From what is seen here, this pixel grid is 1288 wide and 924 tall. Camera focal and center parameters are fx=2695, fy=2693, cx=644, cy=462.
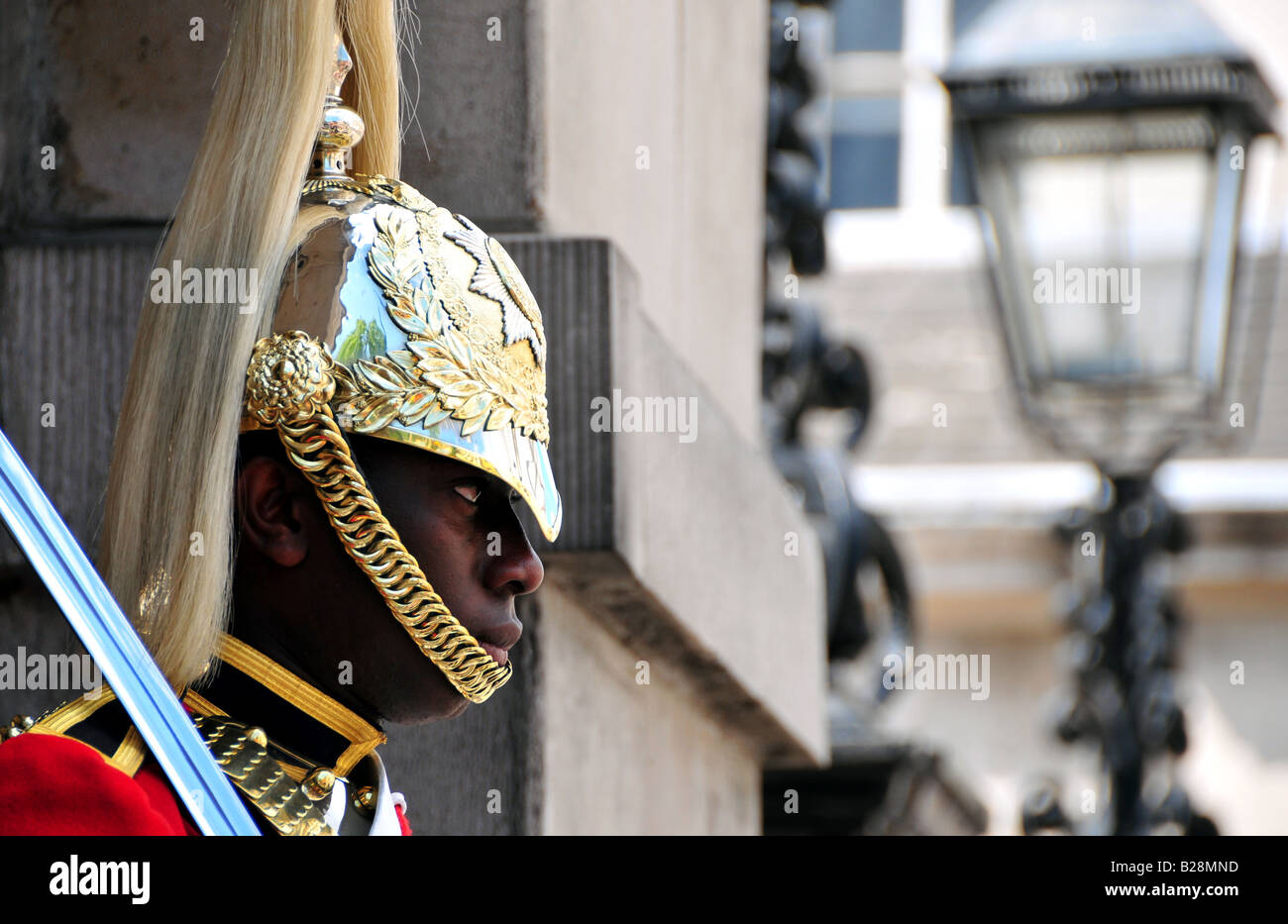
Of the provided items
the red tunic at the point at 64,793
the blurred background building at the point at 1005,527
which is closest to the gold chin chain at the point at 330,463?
the red tunic at the point at 64,793

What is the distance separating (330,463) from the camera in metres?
3.60

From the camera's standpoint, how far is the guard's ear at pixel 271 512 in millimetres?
3627

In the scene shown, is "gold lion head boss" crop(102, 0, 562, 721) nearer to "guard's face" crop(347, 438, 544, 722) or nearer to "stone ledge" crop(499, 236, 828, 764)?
"guard's face" crop(347, 438, 544, 722)

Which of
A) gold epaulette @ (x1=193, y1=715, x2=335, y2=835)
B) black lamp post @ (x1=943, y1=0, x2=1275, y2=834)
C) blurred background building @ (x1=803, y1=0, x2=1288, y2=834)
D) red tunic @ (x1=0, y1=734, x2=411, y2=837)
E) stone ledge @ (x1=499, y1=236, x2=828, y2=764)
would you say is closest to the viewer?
red tunic @ (x1=0, y1=734, x2=411, y2=837)

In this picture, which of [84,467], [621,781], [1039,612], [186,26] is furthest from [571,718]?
[1039,612]

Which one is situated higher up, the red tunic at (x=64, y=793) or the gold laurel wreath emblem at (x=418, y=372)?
the gold laurel wreath emblem at (x=418, y=372)

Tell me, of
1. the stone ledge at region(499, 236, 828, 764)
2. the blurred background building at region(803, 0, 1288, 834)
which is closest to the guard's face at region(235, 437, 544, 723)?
the stone ledge at region(499, 236, 828, 764)

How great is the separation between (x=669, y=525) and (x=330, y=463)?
5.85ft

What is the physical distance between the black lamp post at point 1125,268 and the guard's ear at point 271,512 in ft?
13.1

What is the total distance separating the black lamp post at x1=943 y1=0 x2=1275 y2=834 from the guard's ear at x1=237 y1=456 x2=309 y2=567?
3994 millimetres

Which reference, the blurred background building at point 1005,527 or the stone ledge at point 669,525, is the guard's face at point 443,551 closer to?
the stone ledge at point 669,525

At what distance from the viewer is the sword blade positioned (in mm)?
3283
